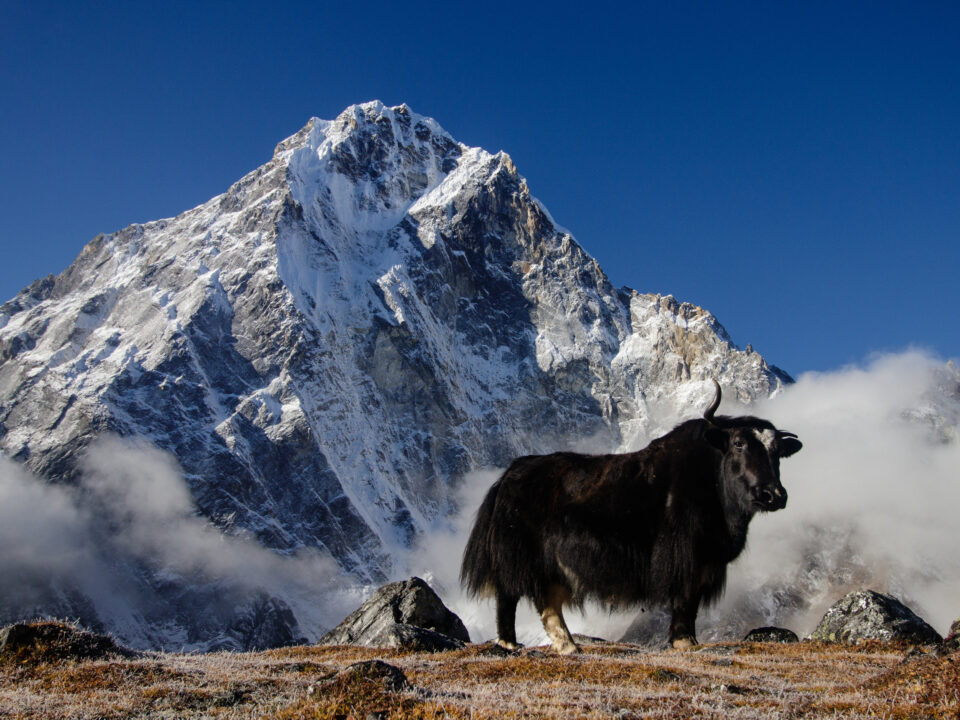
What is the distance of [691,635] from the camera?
13.9m

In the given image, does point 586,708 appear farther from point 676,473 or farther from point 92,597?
point 92,597

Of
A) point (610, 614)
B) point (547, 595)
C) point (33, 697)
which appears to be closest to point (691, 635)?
point (610, 614)

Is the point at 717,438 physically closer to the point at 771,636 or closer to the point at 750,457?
the point at 750,457

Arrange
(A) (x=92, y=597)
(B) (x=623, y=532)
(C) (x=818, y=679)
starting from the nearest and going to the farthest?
(C) (x=818, y=679)
(B) (x=623, y=532)
(A) (x=92, y=597)

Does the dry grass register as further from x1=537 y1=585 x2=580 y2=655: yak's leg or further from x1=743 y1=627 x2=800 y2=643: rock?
x1=743 y1=627 x2=800 y2=643: rock

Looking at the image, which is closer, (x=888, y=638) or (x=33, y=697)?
(x=33, y=697)

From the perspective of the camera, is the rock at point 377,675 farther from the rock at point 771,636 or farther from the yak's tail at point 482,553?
the rock at point 771,636

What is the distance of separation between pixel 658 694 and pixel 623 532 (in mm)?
4306

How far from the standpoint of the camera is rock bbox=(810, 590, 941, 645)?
18000mm

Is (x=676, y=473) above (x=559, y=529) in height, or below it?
above

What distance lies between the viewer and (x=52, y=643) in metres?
12.2

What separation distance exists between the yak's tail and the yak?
0.16 ft

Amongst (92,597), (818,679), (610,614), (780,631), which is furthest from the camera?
(92,597)

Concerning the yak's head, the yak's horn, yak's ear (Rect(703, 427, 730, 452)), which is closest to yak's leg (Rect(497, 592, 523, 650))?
A: the yak's head
